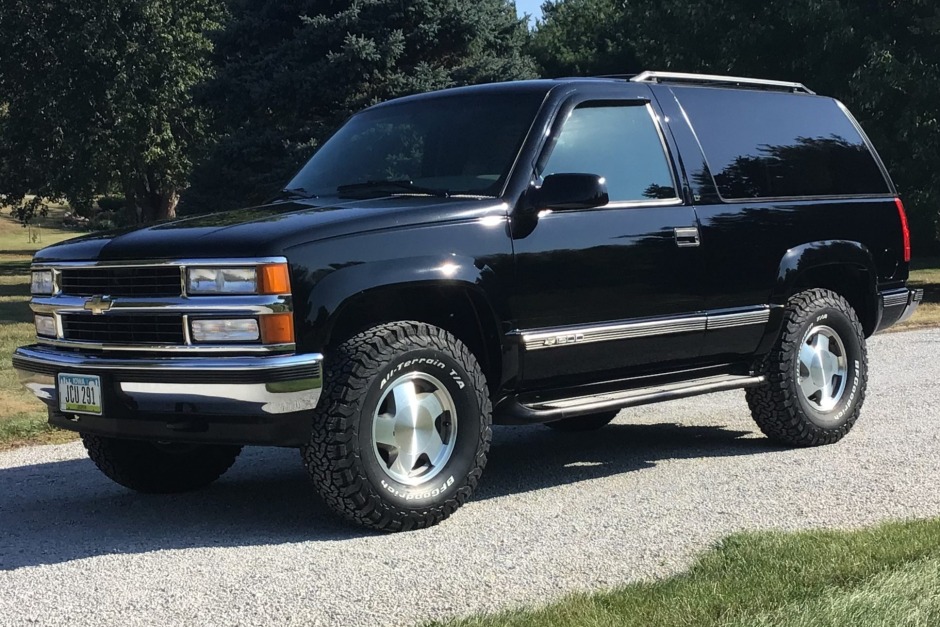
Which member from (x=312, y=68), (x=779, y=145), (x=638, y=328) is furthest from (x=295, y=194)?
(x=312, y=68)

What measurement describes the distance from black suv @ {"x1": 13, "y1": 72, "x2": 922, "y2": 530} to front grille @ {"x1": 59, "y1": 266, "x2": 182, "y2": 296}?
0.01 meters

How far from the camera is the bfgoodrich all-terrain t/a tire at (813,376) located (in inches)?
277

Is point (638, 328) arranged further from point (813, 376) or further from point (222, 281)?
point (222, 281)

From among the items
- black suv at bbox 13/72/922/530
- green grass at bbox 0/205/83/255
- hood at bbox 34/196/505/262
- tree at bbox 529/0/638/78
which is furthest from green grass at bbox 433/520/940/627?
green grass at bbox 0/205/83/255

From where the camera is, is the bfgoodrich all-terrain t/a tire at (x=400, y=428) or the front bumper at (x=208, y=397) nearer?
the front bumper at (x=208, y=397)

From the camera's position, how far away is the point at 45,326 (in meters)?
5.77

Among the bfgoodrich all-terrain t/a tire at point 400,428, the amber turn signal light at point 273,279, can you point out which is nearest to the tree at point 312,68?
the bfgoodrich all-terrain t/a tire at point 400,428

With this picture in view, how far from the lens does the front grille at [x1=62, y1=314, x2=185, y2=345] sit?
201 inches

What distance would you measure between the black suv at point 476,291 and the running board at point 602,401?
0.06 ft

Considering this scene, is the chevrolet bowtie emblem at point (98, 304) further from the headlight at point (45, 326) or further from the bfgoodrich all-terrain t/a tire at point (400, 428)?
the bfgoodrich all-terrain t/a tire at point (400, 428)

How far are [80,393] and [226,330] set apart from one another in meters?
0.87

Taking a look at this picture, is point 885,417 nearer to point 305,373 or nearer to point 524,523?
point 524,523

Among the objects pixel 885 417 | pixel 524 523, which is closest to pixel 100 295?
pixel 524 523

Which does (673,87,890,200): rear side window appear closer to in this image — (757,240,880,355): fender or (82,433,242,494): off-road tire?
(757,240,880,355): fender
